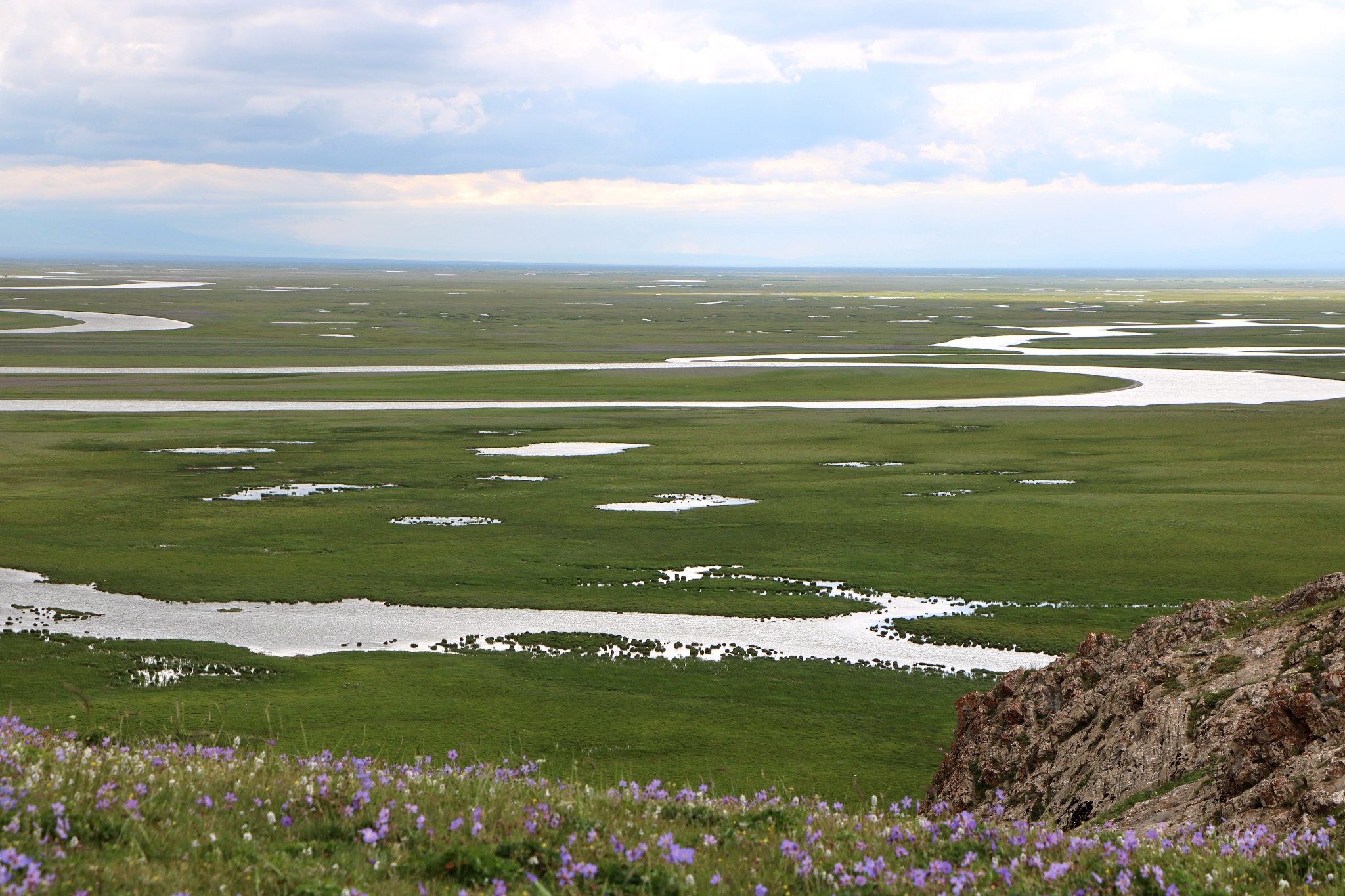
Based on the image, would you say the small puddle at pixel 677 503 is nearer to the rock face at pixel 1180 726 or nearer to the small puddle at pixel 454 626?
the small puddle at pixel 454 626

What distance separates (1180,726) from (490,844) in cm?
835

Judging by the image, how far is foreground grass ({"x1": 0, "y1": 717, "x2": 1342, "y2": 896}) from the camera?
21.6ft

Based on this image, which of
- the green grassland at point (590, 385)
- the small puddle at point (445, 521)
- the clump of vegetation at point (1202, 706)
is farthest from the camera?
the green grassland at point (590, 385)

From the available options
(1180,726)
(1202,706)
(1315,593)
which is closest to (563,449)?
(1315,593)

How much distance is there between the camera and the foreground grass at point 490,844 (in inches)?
259

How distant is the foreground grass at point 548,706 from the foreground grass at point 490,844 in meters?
9.76

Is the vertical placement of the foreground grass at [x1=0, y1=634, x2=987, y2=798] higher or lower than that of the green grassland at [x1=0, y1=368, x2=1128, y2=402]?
lower

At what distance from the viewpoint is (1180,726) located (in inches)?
500

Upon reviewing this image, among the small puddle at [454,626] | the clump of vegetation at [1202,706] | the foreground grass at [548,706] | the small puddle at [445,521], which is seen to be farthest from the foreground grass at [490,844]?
the small puddle at [445,521]

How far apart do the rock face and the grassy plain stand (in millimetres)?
3635

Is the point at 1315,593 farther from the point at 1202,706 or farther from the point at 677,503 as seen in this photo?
the point at 677,503

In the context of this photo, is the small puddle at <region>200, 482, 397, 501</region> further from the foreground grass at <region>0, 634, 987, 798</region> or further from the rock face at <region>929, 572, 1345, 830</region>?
the rock face at <region>929, 572, 1345, 830</region>

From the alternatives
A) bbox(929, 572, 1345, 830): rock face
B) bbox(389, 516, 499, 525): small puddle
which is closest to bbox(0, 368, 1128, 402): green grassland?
bbox(389, 516, 499, 525): small puddle

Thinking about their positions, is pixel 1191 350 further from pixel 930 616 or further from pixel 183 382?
pixel 930 616
